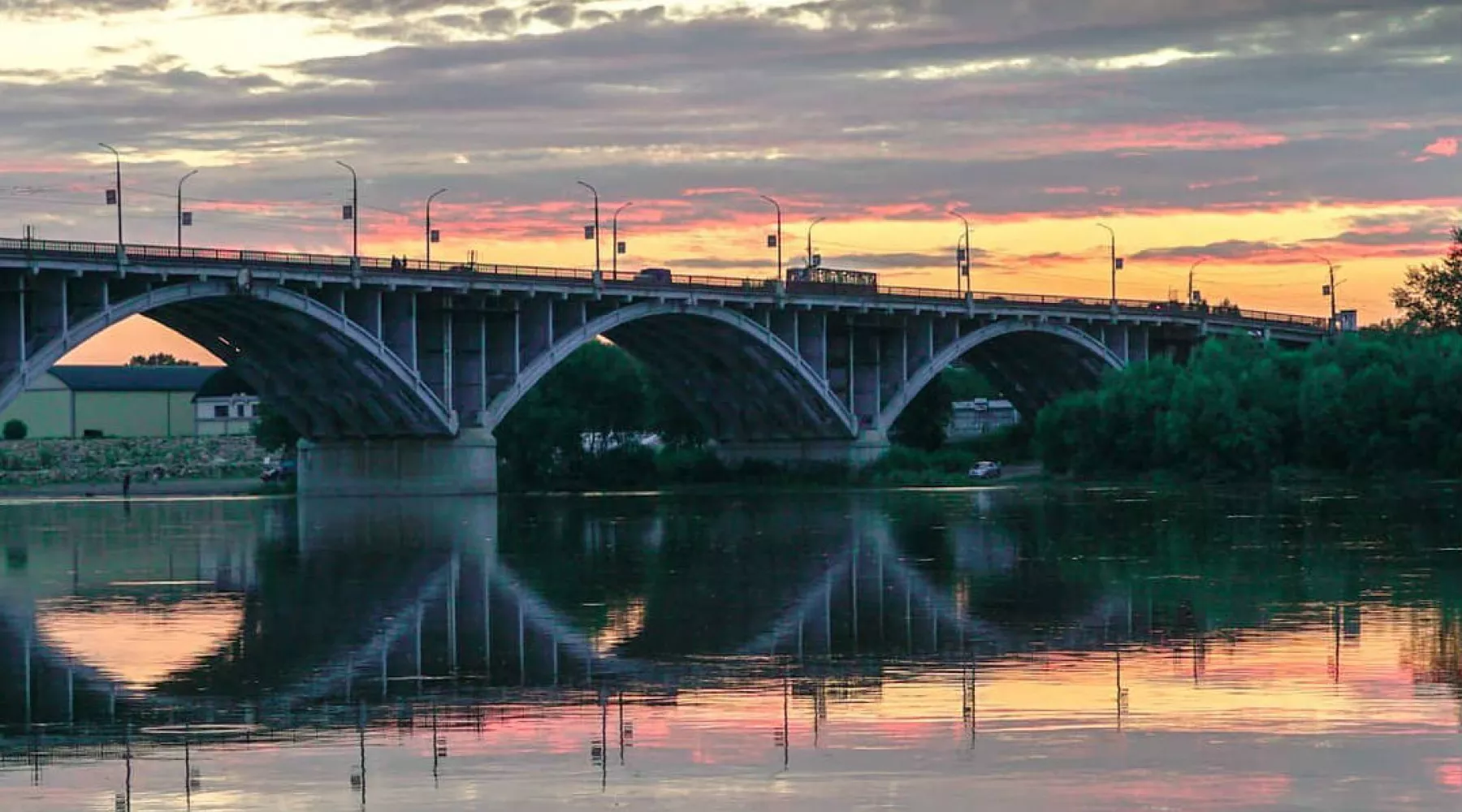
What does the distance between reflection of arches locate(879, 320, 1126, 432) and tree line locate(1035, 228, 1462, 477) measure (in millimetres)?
13012

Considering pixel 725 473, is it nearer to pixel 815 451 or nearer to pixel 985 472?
pixel 815 451

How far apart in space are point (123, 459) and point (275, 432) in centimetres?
2558

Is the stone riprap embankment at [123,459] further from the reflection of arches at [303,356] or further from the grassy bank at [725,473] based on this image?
the reflection of arches at [303,356]

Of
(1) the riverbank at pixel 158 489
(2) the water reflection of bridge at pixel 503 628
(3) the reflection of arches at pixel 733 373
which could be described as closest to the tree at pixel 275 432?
(1) the riverbank at pixel 158 489

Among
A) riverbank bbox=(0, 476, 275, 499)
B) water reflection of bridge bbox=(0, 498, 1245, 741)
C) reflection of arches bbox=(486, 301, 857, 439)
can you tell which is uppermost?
reflection of arches bbox=(486, 301, 857, 439)

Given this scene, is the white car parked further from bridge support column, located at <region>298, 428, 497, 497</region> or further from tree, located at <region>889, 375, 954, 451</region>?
bridge support column, located at <region>298, 428, 497, 497</region>

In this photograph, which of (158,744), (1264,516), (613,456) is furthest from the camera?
(613,456)

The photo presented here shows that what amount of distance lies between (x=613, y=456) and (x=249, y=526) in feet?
214

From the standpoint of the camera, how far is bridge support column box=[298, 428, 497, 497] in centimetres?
11294

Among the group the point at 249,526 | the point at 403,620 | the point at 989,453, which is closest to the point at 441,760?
the point at 403,620

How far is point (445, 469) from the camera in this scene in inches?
4464

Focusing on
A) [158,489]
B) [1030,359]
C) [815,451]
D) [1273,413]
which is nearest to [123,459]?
[158,489]

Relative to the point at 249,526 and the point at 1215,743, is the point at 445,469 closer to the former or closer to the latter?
the point at 249,526

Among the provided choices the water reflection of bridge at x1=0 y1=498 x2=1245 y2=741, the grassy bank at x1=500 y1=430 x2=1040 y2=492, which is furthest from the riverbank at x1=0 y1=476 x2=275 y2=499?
the water reflection of bridge at x1=0 y1=498 x2=1245 y2=741
